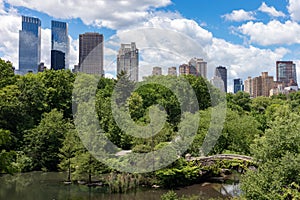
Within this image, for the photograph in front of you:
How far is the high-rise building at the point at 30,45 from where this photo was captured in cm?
14562

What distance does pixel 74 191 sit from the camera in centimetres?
1420

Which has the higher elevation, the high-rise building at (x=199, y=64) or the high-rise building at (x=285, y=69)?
the high-rise building at (x=285, y=69)

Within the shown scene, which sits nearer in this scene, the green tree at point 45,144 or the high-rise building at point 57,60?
the green tree at point 45,144

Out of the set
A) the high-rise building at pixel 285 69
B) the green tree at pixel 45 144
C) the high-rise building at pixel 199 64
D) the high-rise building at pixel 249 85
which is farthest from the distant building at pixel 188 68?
the high-rise building at pixel 285 69

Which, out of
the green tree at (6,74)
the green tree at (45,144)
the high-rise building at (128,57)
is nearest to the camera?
the high-rise building at (128,57)

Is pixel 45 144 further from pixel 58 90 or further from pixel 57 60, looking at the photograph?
pixel 57 60

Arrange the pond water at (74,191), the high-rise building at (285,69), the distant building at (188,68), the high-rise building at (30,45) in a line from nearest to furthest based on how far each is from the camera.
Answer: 1. the pond water at (74,191)
2. the distant building at (188,68)
3. the high-rise building at (285,69)
4. the high-rise building at (30,45)

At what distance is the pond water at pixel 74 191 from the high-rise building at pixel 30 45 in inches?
5083

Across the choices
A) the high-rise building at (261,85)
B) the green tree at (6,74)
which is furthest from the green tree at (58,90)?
the high-rise building at (261,85)

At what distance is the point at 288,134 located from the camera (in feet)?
27.7

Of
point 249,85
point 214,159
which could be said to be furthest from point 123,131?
point 249,85

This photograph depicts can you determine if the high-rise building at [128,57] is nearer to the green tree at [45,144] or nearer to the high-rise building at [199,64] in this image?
the high-rise building at [199,64]

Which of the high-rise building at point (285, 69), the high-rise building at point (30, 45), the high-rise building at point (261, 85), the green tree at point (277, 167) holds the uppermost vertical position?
the high-rise building at point (30, 45)

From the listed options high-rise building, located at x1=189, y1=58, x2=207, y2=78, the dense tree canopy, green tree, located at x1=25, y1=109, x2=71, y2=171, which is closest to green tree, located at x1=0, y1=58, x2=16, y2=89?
the dense tree canopy
